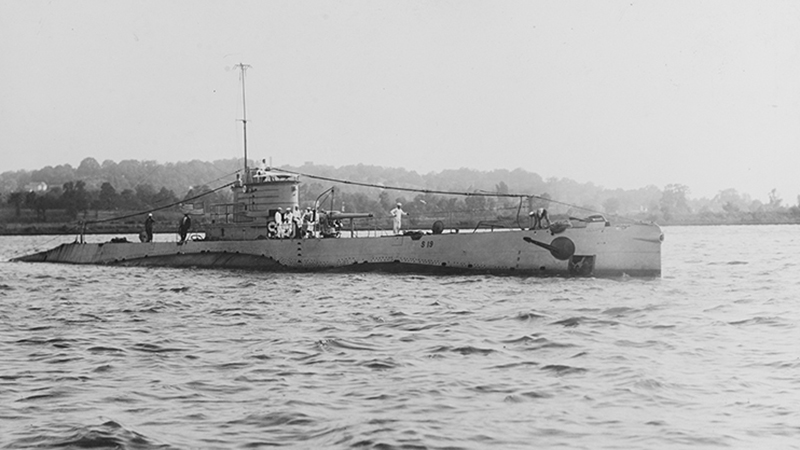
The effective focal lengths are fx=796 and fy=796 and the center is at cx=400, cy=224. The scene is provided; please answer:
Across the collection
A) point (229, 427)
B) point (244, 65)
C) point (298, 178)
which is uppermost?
point (244, 65)

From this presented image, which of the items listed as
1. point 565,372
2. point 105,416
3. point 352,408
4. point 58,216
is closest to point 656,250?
point 565,372

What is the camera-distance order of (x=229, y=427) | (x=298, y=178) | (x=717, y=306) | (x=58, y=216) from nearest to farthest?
(x=229, y=427) → (x=717, y=306) → (x=298, y=178) → (x=58, y=216)

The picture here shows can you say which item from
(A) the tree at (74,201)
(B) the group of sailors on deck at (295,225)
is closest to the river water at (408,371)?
(B) the group of sailors on deck at (295,225)

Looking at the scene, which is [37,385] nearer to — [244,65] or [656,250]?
[656,250]

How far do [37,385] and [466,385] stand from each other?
5.76 m

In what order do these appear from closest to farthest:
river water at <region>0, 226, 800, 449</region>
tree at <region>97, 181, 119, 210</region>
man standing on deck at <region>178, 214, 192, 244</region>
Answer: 1. river water at <region>0, 226, 800, 449</region>
2. man standing on deck at <region>178, 214, 192, 244</region>
3. tree at <region>97, 181, 119, 210</region>

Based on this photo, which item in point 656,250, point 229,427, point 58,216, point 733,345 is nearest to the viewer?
point 229,427

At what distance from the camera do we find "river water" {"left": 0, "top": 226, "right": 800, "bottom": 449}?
824 centimetres

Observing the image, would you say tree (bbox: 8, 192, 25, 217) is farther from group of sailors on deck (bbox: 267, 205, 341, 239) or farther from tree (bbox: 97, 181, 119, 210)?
group of sailors on deck (bbox: 267, 205, 341, 239)

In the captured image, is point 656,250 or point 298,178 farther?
point 298,178

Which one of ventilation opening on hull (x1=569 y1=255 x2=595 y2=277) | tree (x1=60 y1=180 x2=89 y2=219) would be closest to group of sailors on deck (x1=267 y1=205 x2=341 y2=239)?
ventilation opening on hull (x1=569 y1=255 x2=595 y2=277)

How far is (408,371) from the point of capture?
11266 millimetres

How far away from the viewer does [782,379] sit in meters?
9.96

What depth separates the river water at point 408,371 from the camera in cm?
824
